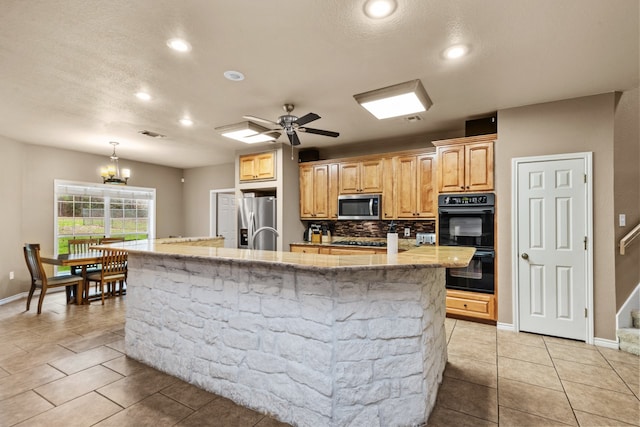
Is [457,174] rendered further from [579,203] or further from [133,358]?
[133,358]

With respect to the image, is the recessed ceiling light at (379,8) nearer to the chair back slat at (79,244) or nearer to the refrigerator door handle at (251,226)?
the refrigerator door handle at (251,226)

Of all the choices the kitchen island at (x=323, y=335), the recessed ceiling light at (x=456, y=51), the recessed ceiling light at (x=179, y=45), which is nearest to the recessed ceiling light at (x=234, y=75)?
the recessed ceiling light at (x=179, y=45)

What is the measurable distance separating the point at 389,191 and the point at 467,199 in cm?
118

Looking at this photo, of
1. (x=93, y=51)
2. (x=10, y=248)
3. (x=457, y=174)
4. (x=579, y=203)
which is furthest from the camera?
(x=10, y=248)

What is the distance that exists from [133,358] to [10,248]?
150 inches

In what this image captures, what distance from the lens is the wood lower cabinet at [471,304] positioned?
3.67 m

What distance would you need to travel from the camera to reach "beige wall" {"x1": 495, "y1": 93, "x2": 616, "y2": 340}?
3088mm

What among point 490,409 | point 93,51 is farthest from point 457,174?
point 93,51

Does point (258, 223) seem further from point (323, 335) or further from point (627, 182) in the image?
point (627, 182)

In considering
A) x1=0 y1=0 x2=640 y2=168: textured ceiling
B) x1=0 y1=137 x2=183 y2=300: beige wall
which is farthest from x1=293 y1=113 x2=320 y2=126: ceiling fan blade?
x1=0 y1=137 x2=183 y2=300: beige wall

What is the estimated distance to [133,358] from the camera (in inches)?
111

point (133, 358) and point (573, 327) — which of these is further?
point (573, 327)

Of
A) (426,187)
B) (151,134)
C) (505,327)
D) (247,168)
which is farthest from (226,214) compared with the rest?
(505,327)

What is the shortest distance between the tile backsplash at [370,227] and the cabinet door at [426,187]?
37 cm
